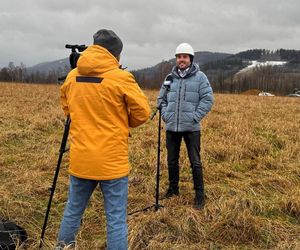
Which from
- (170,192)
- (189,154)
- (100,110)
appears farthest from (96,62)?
(170,192)

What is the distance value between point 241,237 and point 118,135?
6.96 feet

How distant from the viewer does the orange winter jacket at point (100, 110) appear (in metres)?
3.28

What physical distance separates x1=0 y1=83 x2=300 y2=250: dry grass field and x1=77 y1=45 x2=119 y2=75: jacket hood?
6.27 ft

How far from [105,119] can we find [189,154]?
8.07ft

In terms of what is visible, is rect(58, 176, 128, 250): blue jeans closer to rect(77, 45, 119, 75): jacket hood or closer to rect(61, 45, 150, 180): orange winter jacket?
rect(61, 45, 150, 180): orange winter jacket

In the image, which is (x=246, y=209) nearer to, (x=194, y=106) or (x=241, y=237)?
(x=241, y=237)

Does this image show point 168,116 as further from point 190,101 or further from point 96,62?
point 96,62

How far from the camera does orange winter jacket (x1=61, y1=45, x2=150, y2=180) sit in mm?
3279

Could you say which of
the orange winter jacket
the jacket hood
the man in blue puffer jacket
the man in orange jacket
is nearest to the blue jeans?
the man in orange jacket

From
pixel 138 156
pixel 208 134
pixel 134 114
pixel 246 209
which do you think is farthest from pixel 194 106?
pixel 208 134

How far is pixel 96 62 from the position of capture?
10.7ft

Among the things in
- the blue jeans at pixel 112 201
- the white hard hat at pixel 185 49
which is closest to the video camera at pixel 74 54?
the blue jeans at pixel 112 201

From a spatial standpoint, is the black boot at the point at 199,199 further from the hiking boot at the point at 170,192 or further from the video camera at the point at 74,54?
the video camera at the point at 74,54

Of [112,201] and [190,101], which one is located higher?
[190,101]
